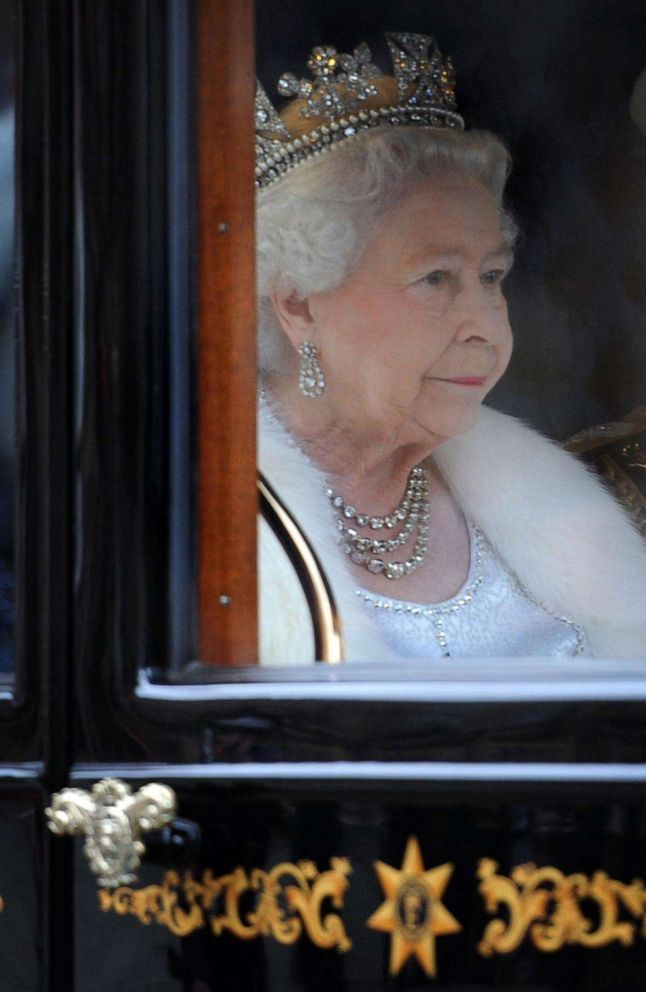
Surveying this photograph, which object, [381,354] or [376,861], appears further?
[381,354]

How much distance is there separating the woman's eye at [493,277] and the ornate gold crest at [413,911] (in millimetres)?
546

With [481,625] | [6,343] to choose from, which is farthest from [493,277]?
[6,343]

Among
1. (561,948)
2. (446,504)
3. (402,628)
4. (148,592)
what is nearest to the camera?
(561,948)

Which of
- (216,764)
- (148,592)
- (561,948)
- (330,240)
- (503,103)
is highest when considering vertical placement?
(503,103)

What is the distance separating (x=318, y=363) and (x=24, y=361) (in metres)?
0.24

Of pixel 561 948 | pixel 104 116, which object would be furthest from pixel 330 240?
pixel 561 948

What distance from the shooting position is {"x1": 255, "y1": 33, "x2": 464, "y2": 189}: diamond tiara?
1.15m

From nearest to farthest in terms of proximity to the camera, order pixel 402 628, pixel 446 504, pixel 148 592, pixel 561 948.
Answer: pixel 561 948, pixel 148 592, pixel 402 628, pixel 446 504

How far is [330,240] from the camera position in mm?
1200

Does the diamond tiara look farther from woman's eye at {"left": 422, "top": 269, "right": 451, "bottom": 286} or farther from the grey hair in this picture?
woman's eye at {"left": 422, "top": 269, "right": 451, "bottom": 286}

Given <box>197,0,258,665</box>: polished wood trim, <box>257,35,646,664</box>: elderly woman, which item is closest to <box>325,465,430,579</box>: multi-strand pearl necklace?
<box>257,35,646,664</box>: elderly woman

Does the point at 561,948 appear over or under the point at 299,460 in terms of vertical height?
under

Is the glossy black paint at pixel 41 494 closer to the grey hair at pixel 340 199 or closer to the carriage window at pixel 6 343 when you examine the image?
the carriage window at pixel 6 343

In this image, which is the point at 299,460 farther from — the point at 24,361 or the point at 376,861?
the point at 376,861
